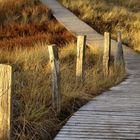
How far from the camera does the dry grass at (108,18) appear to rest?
19.7 m

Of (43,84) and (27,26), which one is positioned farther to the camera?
(27,26)

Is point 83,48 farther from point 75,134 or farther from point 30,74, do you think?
point 75,134

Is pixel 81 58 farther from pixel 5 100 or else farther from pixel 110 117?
pixel 5 100

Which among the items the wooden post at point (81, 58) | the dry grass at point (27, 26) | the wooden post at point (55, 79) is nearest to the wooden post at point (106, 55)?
the wooden post at point (81, 58)

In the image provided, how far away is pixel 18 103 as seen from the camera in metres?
7.73

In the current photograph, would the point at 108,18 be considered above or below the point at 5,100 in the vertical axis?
below

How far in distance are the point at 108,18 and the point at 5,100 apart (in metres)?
18.1

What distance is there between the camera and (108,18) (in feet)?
78.7

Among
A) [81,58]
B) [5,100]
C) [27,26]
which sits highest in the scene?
[5,100]

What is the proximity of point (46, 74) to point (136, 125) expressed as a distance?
9.48ft

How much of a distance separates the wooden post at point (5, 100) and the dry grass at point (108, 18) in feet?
38.6

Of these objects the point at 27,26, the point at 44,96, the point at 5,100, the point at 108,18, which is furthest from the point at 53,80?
the point at 108,18

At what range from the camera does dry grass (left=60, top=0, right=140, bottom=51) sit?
1965 cm

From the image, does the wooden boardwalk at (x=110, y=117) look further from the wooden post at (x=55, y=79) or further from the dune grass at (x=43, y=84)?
the wooden post at (x=55, y=79)
